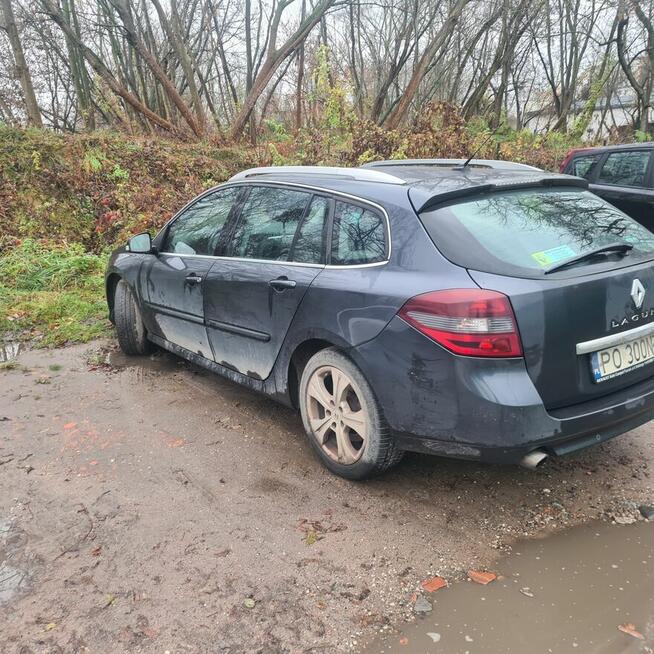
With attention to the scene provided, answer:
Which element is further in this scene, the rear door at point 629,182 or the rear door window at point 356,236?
the rear door at point 629,182

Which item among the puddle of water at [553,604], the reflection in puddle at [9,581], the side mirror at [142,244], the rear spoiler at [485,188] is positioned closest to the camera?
the puddle of water at [553,604]

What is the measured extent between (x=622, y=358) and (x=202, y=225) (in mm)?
2880

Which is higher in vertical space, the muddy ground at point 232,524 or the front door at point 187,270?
the front door at point 187,270

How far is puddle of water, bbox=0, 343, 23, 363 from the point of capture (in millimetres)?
5152

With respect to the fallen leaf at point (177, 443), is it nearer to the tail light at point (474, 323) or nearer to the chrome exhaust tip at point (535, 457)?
the tail light at point (474, 323)

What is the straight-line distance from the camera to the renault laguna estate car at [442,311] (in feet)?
7.75

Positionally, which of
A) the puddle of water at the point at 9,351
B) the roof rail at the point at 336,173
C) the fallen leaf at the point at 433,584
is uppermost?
the roof rail at the point at 336,173

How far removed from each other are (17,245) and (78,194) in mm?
1574

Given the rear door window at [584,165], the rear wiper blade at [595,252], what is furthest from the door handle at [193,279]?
the rear door window at [584,165]

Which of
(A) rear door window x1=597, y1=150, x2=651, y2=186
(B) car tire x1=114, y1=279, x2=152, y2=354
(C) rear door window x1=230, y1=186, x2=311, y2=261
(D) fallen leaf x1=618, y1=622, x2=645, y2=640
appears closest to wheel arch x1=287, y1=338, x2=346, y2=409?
(C) rear door window x1=230, y1=186, x2=311, y2=261

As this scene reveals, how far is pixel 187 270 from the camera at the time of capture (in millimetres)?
4027

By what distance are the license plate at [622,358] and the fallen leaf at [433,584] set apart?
1097mm

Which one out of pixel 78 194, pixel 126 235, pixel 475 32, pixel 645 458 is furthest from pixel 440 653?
pixel 475 32

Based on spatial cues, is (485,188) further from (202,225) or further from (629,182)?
(629,182)
